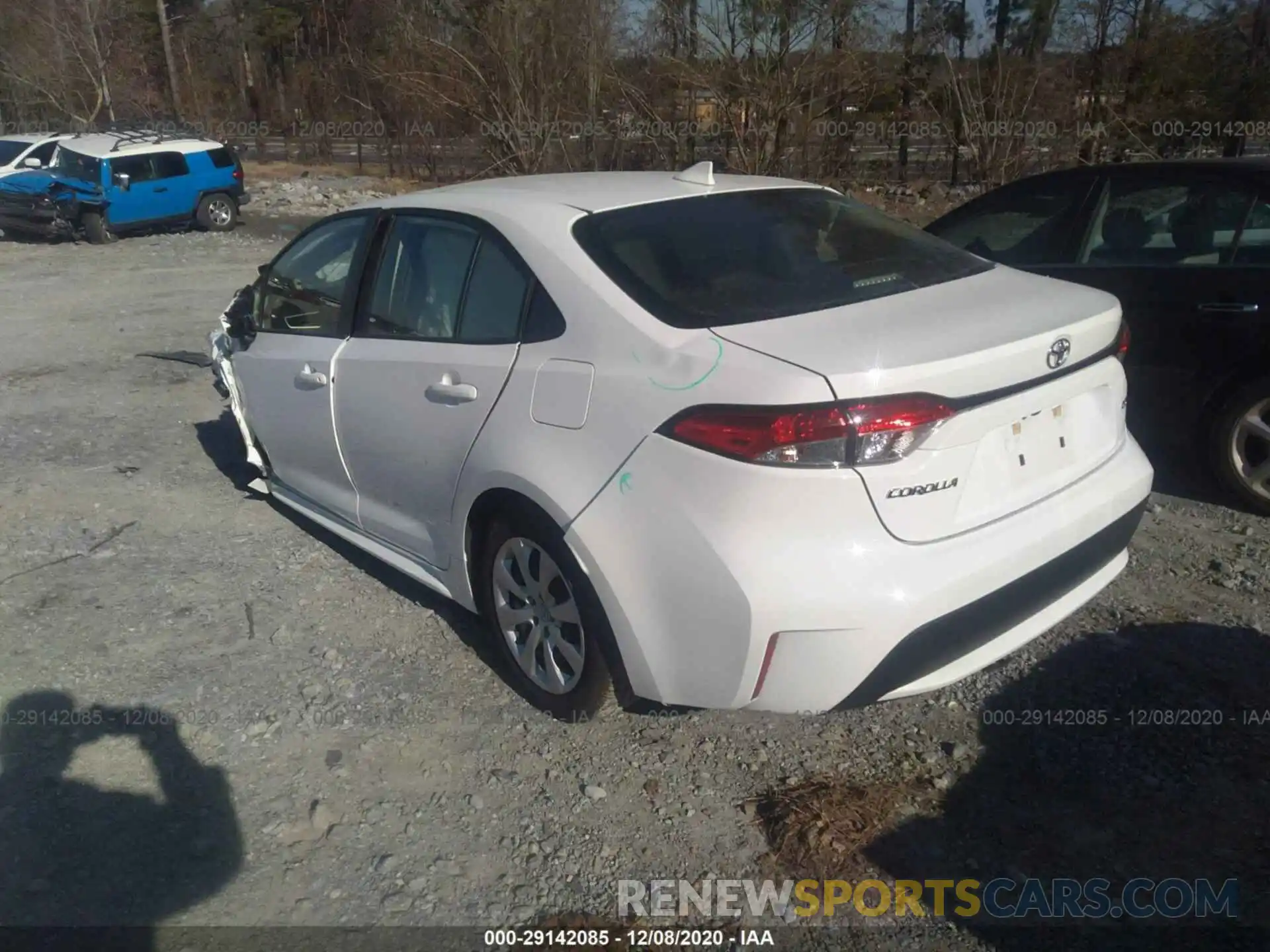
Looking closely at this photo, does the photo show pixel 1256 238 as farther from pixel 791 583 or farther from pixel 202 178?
pixel 202 178

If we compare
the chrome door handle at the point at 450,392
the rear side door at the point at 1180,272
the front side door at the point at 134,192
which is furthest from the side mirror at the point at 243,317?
the front side door at the point at 134,192

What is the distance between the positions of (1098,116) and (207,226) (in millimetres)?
15915

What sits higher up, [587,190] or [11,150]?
[587,190]

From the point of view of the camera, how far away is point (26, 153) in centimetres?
1834

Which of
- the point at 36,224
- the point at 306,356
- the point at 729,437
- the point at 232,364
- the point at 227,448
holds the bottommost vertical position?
the point at 36,224

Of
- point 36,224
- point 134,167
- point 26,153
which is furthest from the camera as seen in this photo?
point 26,153

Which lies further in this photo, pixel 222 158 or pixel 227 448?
pixel 222 158

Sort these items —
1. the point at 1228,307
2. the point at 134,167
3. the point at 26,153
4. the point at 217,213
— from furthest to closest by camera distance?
the point at 217,213 < the point at 26,153 < the point at 134,167 < the point at 1228,307

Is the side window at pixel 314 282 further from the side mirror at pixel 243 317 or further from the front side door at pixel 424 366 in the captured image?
the front side door at pixel 424 366

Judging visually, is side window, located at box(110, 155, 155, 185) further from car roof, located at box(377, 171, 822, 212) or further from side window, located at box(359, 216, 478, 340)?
side window, located at box(359, 216, 478, 340)

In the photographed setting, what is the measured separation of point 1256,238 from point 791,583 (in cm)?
337

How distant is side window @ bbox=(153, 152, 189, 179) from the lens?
709 inches

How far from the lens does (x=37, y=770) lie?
10.9ft

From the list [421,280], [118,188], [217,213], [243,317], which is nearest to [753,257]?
[421,280]
